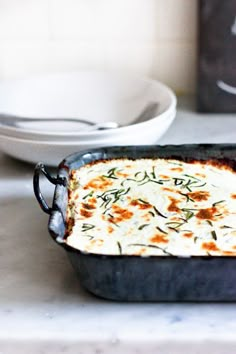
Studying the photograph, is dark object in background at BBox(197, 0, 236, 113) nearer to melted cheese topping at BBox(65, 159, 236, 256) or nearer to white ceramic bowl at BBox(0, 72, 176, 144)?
white ceramic bowl at BBox(0, 72, 176, 144)

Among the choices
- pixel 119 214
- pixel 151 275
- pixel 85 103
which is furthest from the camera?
pixel 85 103

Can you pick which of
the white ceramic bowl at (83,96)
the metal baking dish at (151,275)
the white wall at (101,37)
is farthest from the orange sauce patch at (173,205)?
the white wall at (101,37)

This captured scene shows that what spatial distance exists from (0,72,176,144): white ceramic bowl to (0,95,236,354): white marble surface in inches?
15.4

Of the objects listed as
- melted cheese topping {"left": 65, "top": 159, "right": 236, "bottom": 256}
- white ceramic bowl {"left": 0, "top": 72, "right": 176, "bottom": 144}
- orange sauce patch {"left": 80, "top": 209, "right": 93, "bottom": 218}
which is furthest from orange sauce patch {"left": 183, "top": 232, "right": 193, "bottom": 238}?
white ceramic bowl {"left": 0, "top": 72, "right": 176, "bottom": 144}

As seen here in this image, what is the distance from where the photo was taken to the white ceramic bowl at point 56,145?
97 centimetres

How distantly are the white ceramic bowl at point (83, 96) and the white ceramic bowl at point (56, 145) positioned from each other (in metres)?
0.14

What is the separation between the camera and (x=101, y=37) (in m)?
1.26

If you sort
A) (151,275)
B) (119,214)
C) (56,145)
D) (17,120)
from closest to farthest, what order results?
(151,275) → (119,214) → (56,145) → (17,120)

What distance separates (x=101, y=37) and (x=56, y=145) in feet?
1.19

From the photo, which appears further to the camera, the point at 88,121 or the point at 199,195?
the point at 88,121

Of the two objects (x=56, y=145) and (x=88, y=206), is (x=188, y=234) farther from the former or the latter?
(x=56, y=145)

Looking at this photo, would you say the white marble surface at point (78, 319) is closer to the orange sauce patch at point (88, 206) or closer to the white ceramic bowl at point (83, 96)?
the orange sauce patch at point (88, 206)

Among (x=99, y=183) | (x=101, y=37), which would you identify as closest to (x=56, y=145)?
(x=99, y=183)

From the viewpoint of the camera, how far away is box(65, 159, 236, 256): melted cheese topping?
2.34 ft
